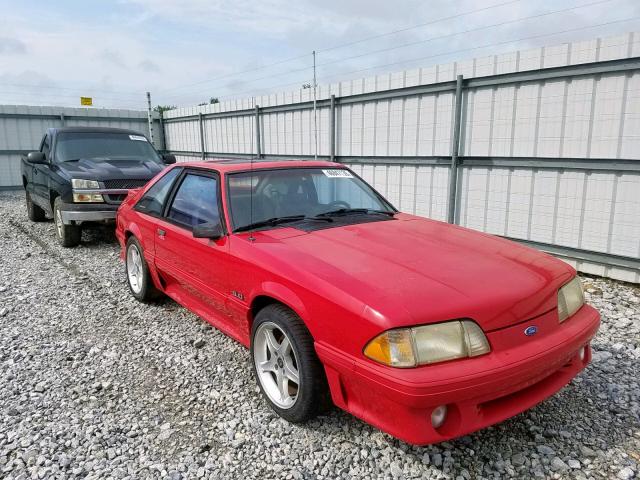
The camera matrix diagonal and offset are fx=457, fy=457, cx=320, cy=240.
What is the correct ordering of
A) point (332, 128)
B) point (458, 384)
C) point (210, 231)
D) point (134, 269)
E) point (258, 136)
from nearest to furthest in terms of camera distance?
point (458, 384), point (210, 231), point (134, 269), point (332, 128), point (258, 136)

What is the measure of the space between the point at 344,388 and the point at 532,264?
1332 millimetres

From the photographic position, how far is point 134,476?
2277 mm

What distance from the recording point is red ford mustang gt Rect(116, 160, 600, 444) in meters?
2.01

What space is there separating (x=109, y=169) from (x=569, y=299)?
656cm

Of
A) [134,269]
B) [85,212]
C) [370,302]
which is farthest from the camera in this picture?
[85,212]

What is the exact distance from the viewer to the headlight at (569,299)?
2.48 meters

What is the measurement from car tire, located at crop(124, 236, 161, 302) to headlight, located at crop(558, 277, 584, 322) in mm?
3525

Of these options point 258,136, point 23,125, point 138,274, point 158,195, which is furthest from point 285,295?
point 23,125

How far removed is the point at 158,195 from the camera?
423 cm

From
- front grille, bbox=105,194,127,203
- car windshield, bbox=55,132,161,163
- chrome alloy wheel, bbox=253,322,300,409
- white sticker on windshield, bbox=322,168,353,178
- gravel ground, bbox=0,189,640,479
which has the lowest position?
gravel ground, bbox=0,189,640,479

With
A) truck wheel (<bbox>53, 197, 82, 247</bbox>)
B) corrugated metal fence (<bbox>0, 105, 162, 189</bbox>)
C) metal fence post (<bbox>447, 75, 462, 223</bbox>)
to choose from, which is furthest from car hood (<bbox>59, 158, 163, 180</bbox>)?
corrugated metal fence (<bbox>0, 105, 162, 189</bbox>)

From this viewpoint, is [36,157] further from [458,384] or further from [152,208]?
[458,384]

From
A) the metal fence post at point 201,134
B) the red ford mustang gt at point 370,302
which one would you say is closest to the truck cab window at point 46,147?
the metal fence post at point 201,134

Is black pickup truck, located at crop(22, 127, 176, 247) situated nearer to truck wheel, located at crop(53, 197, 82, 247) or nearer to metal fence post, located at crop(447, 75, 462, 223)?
truck wheel, located at crop(53, 197, 82, 247)
